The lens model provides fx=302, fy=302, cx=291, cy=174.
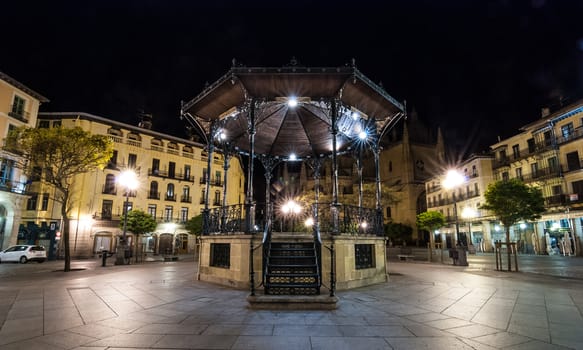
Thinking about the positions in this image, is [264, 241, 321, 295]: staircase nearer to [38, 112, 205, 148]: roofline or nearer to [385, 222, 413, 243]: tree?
[38, 112, 205, 148]: roofline

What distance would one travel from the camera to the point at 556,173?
3181 cm

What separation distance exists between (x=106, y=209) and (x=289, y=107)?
3191cm

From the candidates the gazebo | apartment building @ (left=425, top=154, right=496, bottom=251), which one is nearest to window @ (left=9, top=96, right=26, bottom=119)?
the gazebo

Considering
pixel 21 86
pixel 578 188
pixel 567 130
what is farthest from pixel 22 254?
pixel 567 130

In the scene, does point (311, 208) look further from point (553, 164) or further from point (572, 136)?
point (553, 164)

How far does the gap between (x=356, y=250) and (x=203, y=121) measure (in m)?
7.83

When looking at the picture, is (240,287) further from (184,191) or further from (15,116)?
(184,191)

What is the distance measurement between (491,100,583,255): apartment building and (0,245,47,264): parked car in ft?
156

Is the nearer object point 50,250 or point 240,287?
point 240,287

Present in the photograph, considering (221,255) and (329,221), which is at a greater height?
(329,221)

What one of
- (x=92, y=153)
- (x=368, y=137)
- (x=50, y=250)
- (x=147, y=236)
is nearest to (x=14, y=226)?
(x=50, y=250)

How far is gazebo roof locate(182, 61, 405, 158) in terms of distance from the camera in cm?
943

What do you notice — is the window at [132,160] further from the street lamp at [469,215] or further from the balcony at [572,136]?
the balcony at [572,136]

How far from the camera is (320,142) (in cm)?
1538
